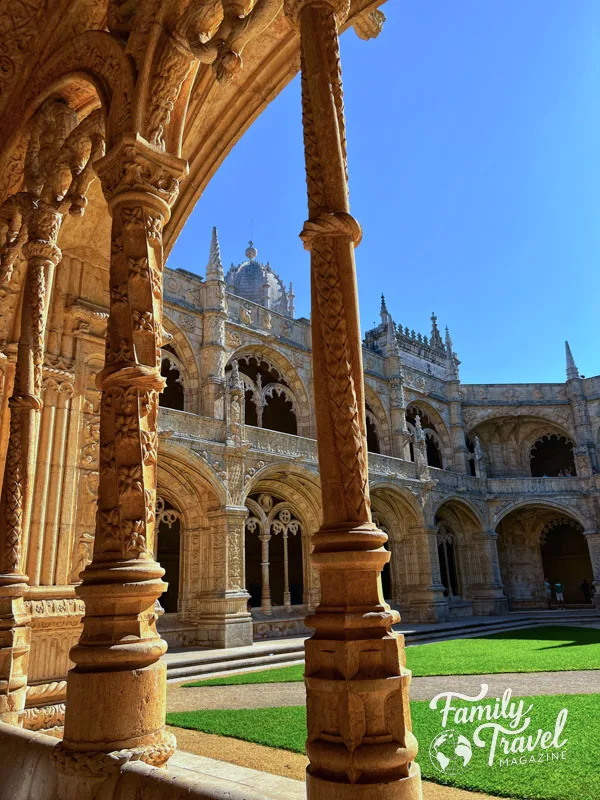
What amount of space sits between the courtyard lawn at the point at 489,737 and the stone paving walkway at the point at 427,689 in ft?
1.76

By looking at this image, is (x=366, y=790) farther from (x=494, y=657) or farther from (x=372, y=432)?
(x=372, y=432)

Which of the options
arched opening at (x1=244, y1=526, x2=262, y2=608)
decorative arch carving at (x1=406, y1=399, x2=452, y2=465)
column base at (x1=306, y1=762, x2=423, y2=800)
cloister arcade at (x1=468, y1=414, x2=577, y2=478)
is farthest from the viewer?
cloister arcade at (x1=468, y1=414, x2=577, y2=478)

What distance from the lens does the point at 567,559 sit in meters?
26.3

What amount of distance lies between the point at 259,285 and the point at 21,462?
2456cm

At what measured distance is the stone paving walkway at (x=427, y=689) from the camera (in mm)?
6566

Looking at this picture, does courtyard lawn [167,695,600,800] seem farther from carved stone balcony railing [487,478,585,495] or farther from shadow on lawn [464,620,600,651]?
carved stone balcony railing [487,478,585,495]

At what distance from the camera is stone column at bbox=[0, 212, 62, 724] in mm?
3955

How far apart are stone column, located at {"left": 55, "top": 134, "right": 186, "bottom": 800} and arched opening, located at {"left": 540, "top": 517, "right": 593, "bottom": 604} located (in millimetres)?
25629

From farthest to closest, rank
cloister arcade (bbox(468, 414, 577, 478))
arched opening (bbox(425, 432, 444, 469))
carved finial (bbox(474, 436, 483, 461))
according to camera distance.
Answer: cloister arcade (bbox(468, 414, 577, 478))
arched opening (bbox(425, 432, 444, 469))
carved finial (bbox(474, 436, 483, 461))

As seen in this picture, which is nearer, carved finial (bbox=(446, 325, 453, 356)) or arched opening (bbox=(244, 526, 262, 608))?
arched opening (bbox=(244, 526, 262, 608))

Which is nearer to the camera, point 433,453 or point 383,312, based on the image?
point 383,312

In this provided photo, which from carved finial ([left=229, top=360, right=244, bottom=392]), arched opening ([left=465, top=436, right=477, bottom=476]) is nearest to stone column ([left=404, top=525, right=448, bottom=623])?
arched opening ([left=465, top=436, right=477, bottom=476])

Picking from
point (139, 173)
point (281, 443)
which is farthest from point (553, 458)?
point (139, 173)

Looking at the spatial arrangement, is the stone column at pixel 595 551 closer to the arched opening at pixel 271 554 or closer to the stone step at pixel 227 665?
the arched opening at pixel 271 554
